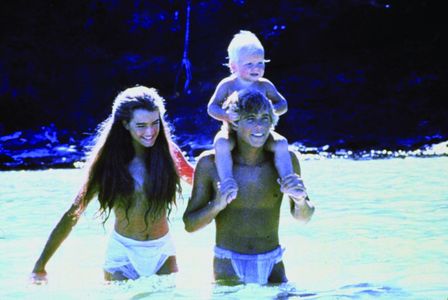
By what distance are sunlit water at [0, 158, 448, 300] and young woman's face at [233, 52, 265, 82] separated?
1.52m

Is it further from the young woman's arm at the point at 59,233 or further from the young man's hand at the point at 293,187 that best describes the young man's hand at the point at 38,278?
the young man's hand at the point at 293,187

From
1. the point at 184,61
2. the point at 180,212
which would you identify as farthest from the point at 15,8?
the point at 180,212

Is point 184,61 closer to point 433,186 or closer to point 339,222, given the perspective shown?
point 433,186

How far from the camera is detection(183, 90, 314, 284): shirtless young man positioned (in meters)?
4.49

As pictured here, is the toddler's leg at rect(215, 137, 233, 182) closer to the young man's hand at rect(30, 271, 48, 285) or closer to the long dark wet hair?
the long dark wet hair

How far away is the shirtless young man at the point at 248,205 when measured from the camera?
14.7ft

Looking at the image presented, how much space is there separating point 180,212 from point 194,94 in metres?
18.4

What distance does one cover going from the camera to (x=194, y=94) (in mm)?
28734

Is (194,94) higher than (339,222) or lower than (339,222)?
higher

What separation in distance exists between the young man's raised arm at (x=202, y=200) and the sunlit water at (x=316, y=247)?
0.46 metres

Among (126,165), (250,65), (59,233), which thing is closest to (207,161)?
(126,165)

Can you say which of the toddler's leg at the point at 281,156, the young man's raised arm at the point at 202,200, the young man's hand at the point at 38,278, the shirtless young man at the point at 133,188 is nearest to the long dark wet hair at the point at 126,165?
the shirtless young man at the point at 133,188

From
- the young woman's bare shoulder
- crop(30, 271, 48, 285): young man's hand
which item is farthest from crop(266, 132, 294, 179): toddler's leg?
crop(30, 271, 48, 285): young man's hand

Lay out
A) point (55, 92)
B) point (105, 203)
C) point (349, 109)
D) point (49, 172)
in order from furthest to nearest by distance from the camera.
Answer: point (55, 92) → point (349, 109) → point (49, 172) → point (105, 203)
